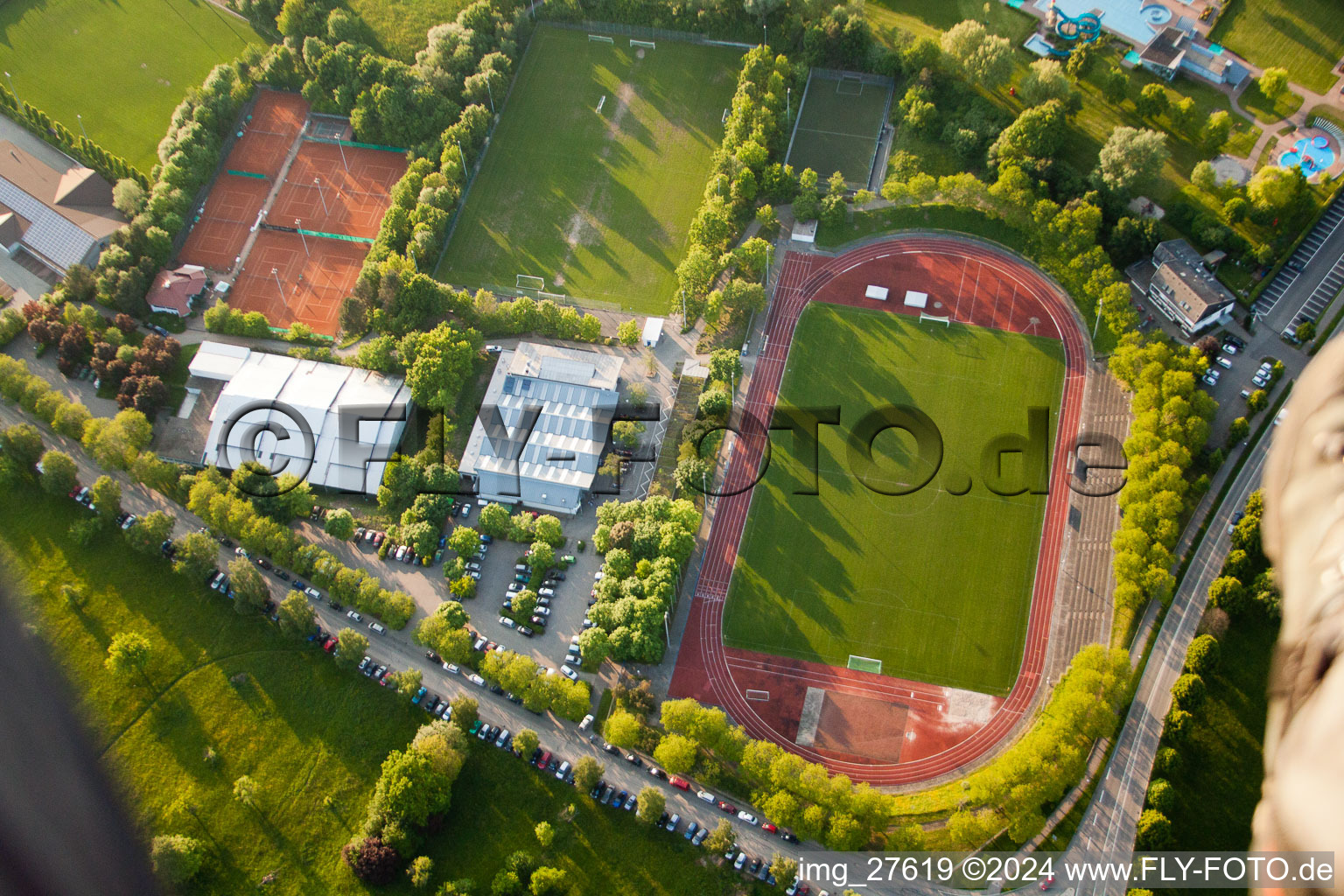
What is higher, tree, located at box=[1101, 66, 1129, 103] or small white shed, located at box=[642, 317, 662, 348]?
tree, located at box=[1101, 66, 1129, 103]

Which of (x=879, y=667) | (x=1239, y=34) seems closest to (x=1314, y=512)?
(x=879, y=667)

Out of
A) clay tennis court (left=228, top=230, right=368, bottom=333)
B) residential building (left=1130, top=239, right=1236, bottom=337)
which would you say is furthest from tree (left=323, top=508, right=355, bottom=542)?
residential building (left=1130, top=239, right=1236, bottom=337)

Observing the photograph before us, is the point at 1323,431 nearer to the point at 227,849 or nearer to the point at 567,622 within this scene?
the point at 567,622

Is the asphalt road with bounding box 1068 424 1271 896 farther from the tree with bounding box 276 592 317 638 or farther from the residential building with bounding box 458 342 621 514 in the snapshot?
the tree with bounding box 276 592 317 638

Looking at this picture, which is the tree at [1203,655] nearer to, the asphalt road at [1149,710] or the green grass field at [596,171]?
the asphalt road at [1149,710]

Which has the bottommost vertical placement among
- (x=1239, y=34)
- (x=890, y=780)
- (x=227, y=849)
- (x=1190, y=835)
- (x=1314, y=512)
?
(x=227, y=849)
